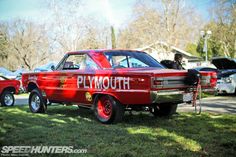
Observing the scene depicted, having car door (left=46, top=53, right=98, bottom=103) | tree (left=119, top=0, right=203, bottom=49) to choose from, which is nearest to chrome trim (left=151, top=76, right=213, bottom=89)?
car door (left=46, top=53, right=98, bottom=103)

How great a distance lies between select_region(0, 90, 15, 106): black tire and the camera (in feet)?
49.4

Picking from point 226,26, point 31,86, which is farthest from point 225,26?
point 31,86

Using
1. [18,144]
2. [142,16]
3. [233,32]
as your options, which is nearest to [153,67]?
[18,144]

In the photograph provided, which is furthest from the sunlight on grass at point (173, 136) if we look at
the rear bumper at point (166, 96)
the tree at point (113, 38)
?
Answer: the tree at point (113, 38)

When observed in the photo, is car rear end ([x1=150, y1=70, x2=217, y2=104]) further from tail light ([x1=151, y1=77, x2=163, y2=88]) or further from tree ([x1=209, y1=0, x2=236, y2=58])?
tree ([x1=209, y1=0, x2=236, y2=58])

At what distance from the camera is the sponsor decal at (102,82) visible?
746 centimetres

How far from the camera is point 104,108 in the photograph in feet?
26.9

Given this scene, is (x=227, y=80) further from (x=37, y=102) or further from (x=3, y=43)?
(x=3, y=43)

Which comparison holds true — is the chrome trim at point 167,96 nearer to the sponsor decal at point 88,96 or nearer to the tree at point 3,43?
the sponsor decal at point 88,96

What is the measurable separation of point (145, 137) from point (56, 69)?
4346mm

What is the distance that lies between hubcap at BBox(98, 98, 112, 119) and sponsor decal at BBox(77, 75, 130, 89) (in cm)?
35

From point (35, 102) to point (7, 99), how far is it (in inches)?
203

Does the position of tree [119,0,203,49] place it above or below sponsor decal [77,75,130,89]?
above

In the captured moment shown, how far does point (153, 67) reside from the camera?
841 centimetres
